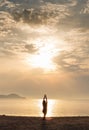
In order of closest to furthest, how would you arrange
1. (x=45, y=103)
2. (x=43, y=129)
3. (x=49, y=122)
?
(x=43, y=129), (x=49, y=122), (x=45, y=103)

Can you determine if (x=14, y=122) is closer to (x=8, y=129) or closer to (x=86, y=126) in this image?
(x=8, y=129)

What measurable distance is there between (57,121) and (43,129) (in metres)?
5.15

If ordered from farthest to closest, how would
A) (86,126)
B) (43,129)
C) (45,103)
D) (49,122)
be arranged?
(45,103)
(49,122)
(86,126)
(43,129)

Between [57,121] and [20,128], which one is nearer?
[20,128]

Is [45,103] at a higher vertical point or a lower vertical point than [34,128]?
higher

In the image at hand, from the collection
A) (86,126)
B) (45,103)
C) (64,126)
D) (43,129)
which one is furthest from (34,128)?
(45,103)

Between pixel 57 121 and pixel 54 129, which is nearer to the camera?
pixel 54 129

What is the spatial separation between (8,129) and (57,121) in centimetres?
690

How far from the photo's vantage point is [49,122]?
112 ft

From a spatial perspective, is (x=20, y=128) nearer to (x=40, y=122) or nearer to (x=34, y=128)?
(x=34, y=128)

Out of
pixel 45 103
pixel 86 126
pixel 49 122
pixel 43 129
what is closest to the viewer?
pixel 43 129

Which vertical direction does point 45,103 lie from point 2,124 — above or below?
above

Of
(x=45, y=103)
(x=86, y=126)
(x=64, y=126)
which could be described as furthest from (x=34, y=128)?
(x=45, y=103)

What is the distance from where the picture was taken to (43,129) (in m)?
29.9
